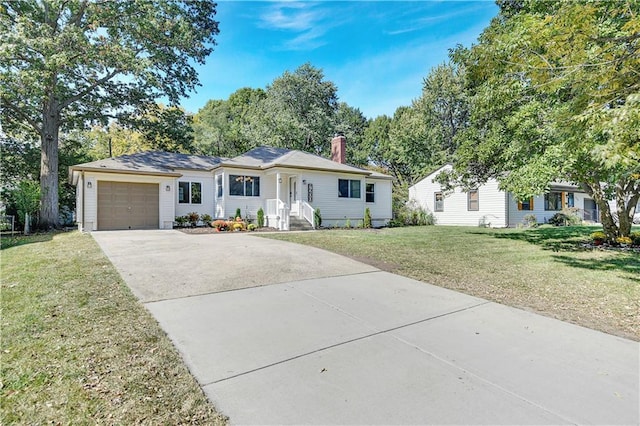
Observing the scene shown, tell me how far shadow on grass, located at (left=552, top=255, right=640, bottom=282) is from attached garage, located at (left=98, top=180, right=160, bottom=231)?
53.2ft

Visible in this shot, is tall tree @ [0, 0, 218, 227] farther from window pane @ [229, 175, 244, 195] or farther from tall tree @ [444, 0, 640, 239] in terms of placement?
tall tree @ [444, 0, 640, 239]

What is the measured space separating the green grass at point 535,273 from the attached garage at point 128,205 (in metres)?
9.21

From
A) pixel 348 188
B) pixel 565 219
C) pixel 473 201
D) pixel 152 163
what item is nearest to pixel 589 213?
pixel 565 219

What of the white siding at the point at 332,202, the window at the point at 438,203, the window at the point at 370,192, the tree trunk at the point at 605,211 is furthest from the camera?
the window at the point at 438,203

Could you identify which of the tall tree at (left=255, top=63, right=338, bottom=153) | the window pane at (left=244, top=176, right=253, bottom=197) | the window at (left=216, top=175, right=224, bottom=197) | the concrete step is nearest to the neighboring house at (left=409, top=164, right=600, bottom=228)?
the concrete step

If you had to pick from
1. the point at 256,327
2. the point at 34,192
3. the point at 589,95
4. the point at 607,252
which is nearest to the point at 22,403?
the point at 256,327

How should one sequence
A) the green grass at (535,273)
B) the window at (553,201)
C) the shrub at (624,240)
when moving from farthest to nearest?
the window at (553,201)
the shrub at (624,240)
the green grass at (535,273)

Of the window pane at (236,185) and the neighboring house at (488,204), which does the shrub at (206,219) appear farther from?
the neighboring house at (488,204)

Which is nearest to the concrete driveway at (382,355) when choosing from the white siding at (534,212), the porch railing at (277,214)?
the porch railing at (277,214)

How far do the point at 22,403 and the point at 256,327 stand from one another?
1968mm

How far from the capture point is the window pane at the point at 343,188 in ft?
61.7

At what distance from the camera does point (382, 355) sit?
3084mm

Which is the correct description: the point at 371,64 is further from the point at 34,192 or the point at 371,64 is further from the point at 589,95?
the point at 34,192

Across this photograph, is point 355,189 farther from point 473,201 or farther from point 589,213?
point 589,213
